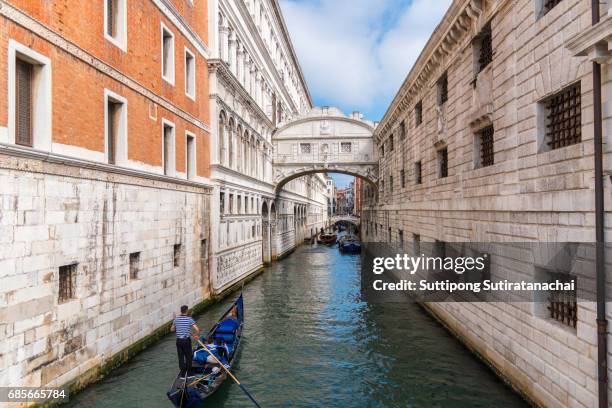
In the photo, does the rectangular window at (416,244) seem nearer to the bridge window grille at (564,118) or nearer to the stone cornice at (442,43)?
the stone cornice at (442,43)

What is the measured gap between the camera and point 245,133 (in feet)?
68.0

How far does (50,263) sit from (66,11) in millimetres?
4455

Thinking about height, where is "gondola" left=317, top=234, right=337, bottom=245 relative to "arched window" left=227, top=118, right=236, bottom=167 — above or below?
below

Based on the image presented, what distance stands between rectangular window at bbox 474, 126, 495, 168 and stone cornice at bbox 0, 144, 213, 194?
807 centimetres

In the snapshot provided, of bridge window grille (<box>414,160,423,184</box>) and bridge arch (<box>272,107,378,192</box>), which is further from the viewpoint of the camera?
bridge arch (<box>272,107,378,192</box>)

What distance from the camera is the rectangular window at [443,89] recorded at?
12.7 m

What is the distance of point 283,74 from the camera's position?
110ft

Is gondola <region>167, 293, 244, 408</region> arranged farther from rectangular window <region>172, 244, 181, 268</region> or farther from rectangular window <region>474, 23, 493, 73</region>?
rectangular window <region>474, 23, 493, 73</region>

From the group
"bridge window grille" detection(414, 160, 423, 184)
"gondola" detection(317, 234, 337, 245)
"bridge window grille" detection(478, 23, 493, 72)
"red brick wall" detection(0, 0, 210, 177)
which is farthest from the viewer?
"gondola" detection(317, 234, 337, 245)

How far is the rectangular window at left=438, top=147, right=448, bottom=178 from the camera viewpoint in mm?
12784

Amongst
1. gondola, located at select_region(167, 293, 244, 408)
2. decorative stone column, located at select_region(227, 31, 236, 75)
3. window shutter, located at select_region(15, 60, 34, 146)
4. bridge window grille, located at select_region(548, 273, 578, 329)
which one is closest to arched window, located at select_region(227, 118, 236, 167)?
decorative stone column, located at select_region(227, 31, 236, 75)

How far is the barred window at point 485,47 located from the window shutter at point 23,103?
352 inches

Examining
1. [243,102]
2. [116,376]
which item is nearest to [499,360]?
[116,376]

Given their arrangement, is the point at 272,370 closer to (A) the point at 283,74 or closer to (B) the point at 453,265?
(B) the point at 453,265
